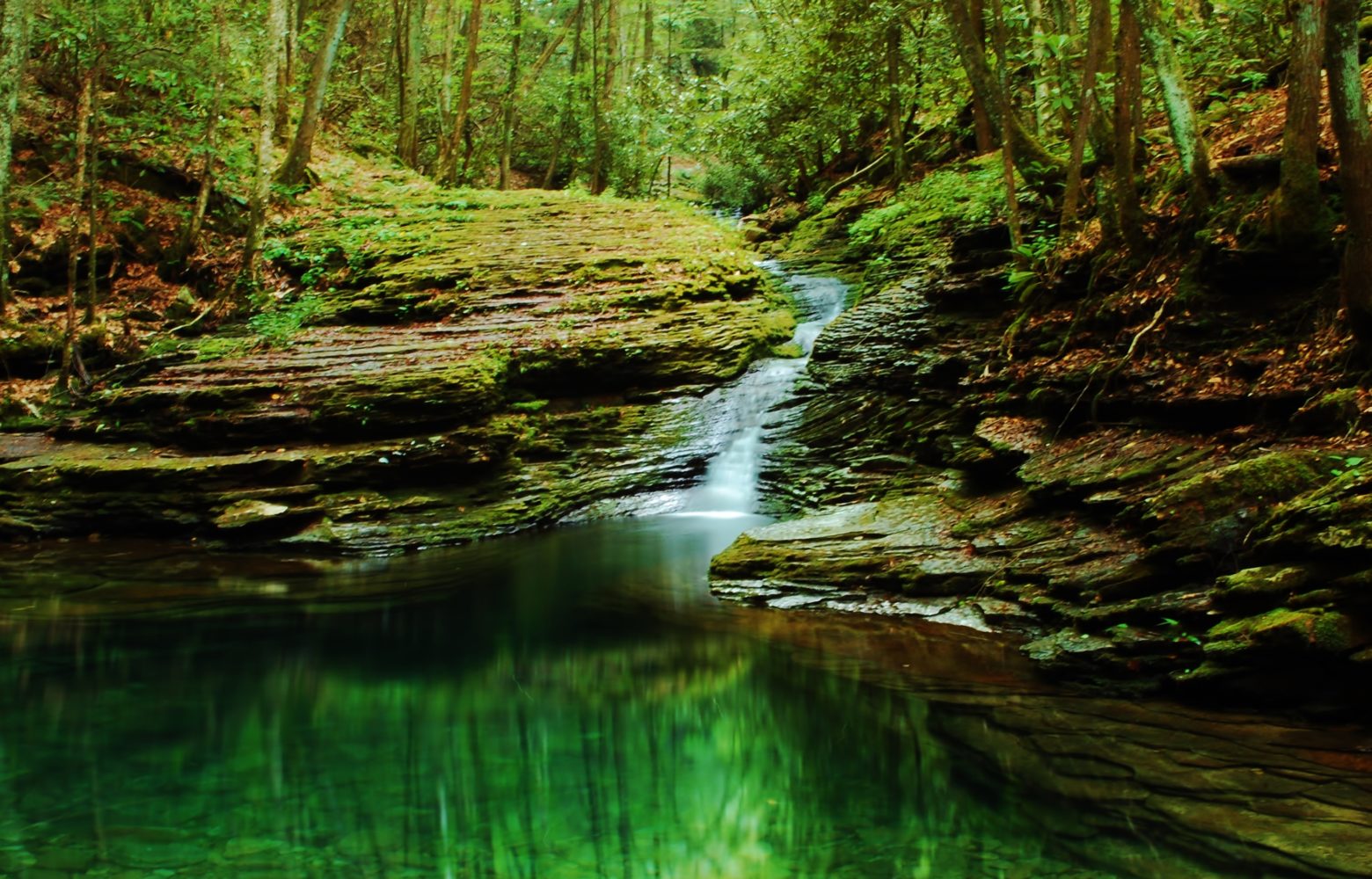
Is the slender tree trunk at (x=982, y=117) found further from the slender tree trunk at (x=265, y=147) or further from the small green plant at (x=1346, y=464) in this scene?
the slender tree trunk at (x=265, y=147)

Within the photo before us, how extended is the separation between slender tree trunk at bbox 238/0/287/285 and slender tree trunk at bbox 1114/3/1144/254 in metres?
13.1

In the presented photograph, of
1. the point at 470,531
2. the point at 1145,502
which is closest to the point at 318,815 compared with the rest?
the point at 1145,502

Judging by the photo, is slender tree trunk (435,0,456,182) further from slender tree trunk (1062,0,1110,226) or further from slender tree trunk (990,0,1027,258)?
slender tree trunk (1062,0,1110,226)

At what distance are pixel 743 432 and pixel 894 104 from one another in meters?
9.31

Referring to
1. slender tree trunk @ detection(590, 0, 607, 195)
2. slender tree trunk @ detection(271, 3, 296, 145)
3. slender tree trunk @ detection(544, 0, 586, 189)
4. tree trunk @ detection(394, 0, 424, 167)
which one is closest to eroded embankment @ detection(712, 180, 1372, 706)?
slender tree trunk @ detection(271, 3, 296, 145)

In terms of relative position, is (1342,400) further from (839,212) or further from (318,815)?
(839,212)

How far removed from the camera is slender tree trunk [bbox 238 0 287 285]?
14.9m

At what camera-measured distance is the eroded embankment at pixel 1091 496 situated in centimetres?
562

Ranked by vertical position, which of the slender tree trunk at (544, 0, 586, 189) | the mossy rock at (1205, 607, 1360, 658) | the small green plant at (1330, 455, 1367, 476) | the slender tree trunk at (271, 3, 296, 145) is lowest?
the mossy rock at (1205, 607, 1360, 658)

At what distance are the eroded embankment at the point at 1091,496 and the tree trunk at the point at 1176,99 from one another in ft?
4.40

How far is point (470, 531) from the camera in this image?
12133 millimetres

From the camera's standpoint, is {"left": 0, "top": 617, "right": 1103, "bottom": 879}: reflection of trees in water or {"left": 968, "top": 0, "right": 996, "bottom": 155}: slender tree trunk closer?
{"left": 0, "top": 617, "right": 1103, "bottom": 879}: reflection of trees in water

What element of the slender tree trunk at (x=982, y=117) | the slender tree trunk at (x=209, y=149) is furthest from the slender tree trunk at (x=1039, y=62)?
the slender tree trunk at (x=209, y=149)

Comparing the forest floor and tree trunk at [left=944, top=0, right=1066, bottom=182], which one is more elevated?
tree trunk at [left=944, top=0, right=1066, bottom=182]
